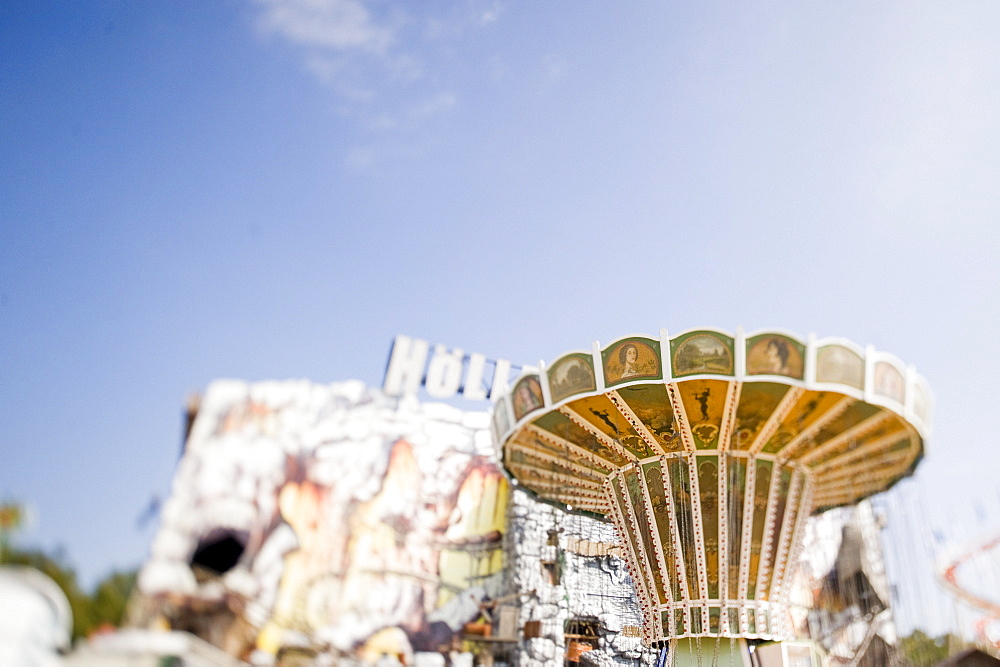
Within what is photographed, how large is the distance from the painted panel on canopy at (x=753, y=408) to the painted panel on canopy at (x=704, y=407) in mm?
200

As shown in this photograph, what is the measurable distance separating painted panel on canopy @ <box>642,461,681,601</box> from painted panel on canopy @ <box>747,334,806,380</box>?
1.95m

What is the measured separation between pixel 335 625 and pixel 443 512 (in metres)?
2.46

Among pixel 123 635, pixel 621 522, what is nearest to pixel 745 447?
pixel 621 522

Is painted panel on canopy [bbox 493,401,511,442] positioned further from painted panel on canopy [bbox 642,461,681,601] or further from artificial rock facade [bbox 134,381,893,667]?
painted panel on canopy [bbox 642,461,681,601]

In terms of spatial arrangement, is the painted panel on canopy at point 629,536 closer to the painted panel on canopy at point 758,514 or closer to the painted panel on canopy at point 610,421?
the painted panel on canopy at point 610,421

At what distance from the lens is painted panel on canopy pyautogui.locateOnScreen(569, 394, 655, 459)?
7984 mm

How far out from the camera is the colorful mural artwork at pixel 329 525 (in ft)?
32.8

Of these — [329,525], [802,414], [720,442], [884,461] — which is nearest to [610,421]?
[720,442]

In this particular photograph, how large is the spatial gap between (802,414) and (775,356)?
1.05 metres

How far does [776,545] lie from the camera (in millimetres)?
7996

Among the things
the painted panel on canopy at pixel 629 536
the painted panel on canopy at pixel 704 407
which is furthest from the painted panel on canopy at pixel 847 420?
the painted panel on canopy at pixel 629 536

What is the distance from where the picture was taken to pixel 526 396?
8281 millimetres

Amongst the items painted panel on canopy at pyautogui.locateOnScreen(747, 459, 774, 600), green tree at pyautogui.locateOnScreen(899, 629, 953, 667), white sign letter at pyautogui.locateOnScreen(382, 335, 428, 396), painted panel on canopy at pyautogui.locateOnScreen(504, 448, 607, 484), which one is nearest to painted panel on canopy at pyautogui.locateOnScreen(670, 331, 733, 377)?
painted panel on canopy at pyautogui.locateOnScreen(747, 459, 774, 600)

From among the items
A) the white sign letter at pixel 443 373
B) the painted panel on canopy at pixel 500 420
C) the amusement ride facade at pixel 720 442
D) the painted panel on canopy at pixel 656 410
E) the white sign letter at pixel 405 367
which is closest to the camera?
the amusement ride facade at pixel 720 442
